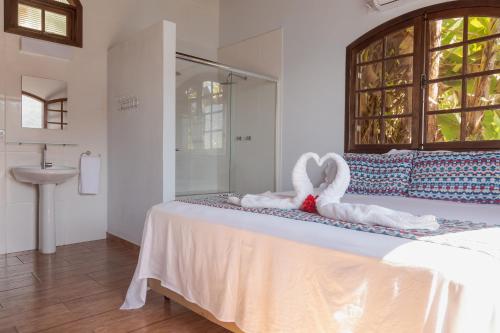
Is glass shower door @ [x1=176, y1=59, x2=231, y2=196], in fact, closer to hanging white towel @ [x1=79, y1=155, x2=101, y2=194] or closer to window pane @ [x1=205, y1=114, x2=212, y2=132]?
window pane @ [x1=205, y1=114, x2=212, y2=132]

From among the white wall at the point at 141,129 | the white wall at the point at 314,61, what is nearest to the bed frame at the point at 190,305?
the white wall at the point at 141,129

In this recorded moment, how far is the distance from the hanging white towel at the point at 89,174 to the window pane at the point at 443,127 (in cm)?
306

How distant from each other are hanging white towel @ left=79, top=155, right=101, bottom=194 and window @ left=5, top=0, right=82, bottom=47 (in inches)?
45.6

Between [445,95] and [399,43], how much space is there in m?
0.58

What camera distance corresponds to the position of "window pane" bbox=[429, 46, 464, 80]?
254 cm

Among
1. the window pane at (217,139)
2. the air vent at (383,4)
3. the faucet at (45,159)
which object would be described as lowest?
the faucet at (45,159)

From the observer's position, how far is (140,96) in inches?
124

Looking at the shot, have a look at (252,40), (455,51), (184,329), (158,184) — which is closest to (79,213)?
(158,184)

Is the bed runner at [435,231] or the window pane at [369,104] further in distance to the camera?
the window pane at [369,104]

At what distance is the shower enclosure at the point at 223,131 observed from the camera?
3.88 m

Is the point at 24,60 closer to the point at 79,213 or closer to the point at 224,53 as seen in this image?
the point at 79,213

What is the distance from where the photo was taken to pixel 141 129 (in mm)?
3143

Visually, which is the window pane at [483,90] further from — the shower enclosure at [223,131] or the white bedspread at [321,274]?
the shower enclosure at [223,131]

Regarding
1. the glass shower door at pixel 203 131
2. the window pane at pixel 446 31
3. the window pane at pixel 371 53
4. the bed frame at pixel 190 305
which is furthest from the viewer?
the glass shower door at pixel 203 131
